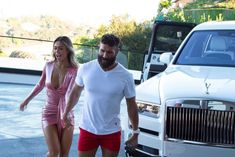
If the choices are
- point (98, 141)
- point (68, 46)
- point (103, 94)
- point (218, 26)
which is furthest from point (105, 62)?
point (218, 26)

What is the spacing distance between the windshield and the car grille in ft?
5.17

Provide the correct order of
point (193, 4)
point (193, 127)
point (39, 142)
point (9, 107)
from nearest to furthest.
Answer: point (193, 127) → point (39, 142) → point (9, 107) → point (193, 4)

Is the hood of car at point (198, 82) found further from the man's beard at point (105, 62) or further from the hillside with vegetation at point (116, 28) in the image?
the hillside with vegetation at point (116, 28)

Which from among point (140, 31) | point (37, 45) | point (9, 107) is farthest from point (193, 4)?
point (9, 107)

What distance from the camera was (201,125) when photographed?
15.8ft

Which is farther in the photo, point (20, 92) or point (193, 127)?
point (20, 92)

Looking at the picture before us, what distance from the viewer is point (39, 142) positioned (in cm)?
716

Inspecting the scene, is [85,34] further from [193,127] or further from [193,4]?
[193,127]

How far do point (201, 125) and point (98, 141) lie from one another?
119cm

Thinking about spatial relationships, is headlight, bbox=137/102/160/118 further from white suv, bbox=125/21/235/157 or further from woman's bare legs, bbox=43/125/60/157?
woman's bare legs, bbox=43/125/60/157

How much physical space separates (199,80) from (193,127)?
70 cm

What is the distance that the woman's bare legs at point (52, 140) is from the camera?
4.92m

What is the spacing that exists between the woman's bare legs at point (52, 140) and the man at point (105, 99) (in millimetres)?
786

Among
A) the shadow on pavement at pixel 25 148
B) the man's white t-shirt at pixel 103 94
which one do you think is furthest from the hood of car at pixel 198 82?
the shadow on pavement at pixel 25 148
